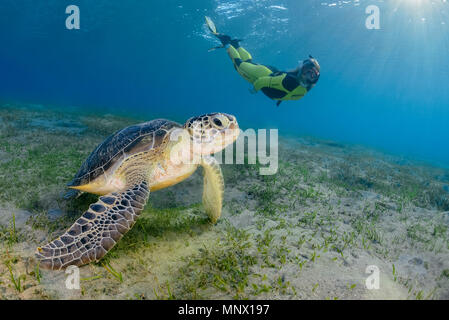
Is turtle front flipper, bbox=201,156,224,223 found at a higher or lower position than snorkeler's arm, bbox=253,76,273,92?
lower

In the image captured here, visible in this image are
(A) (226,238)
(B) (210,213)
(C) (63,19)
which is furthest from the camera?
(C) (63,19)

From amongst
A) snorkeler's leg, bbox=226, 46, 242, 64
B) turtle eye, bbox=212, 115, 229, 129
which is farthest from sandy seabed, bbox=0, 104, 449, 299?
snorkeler's leg, bbox=226, 46, 242, 64

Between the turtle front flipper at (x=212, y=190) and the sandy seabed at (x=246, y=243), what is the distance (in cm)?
20

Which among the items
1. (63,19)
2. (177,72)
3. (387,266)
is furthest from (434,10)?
(177,72)

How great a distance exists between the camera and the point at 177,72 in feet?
355

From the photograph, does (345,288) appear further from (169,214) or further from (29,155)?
(29,155)

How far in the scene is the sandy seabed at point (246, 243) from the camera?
2.01m

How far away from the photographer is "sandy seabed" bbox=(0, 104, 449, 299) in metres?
2.01

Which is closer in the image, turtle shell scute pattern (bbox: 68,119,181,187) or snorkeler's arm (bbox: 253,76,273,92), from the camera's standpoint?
turtle shell scute pattern (bbox: 68,119,181,187)

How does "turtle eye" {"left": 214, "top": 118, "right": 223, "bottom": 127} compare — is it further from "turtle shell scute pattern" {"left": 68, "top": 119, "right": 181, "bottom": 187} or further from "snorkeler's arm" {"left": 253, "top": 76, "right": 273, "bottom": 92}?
"snorkeler's arm" {"left": 253, "top": 76, "right": 273, "bottom": 92}

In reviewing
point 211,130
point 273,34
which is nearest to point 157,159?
point 211,130

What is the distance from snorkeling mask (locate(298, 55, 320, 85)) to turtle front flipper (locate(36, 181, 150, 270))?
22.0ft

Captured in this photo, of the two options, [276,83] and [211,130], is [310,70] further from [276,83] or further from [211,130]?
[211,130]
